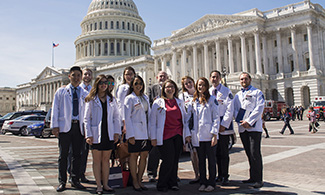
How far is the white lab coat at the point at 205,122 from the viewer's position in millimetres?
6254

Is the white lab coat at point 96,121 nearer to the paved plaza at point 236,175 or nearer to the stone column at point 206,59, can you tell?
the paved plaza at point 236,175

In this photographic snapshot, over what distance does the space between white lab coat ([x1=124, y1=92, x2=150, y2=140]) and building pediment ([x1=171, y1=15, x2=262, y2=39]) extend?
43.8 m

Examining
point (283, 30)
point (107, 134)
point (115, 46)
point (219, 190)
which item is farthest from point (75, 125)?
point (115, 46)

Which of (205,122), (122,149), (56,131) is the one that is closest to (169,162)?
→ (205,122)

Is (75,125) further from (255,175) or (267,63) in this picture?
(267,63)

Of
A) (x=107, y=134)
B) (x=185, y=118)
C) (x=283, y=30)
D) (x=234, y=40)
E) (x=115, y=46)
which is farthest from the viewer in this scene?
(x=115, y=46)

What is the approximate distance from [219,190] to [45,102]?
9834 cm

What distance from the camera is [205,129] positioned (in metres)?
6.27

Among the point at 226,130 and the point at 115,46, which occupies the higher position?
the point at 115,46

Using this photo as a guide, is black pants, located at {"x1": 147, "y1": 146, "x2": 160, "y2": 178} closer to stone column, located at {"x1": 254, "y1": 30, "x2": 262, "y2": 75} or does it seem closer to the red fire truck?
the red fire truck

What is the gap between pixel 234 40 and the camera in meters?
50.8

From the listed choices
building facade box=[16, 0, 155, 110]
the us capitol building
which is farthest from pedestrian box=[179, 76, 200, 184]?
building facade box=[16, 0, 155, 110]

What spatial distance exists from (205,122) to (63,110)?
10.3 ft

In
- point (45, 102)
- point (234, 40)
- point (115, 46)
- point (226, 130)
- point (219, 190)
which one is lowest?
point (219, 190)
